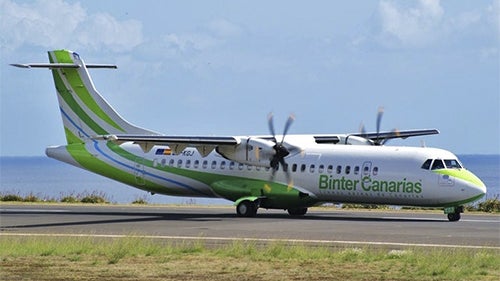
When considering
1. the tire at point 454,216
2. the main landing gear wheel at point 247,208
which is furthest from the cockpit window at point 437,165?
the main landing gear wheel at point 247,208

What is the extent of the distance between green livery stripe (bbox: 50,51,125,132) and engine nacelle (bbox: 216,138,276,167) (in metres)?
6.53

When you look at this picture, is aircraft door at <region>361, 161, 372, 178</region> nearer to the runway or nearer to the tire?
the runway

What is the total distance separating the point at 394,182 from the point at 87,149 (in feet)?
41.7

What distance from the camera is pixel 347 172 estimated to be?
3475cm

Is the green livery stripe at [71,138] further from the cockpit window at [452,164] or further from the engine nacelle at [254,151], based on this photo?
the cockpit window at [452,164]

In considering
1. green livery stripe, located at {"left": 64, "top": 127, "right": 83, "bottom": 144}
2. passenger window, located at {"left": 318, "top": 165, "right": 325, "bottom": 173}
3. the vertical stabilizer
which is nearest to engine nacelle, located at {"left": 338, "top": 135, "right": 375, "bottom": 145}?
passenger window, located at {"left": 318, "top": 165, "right": 325, "bottom": 173}

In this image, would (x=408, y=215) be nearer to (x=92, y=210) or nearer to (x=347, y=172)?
(x=347, y=172)

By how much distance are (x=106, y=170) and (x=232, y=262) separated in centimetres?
2019

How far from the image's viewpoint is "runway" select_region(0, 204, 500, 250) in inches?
1038

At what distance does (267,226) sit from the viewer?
1220 inches

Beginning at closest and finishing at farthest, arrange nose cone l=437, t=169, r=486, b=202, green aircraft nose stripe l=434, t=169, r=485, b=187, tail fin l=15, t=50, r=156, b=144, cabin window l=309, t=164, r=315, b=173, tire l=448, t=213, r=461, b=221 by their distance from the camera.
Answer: nose cone l=437, t=169, r=486, b=202 → green aircraft nose stripe l=434, t=169, r=485, b=187 → tire l=448, t=213, r=461, b=221 → cabin window l=309, t=164, r=315, b=173 → tail fin l=15, t=50, r=156, b=144

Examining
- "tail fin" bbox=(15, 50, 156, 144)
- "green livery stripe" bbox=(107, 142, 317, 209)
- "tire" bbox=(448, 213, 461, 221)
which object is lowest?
"tire" bbox=(448, 213, 461, 221)

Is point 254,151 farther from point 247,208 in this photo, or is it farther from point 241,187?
point 247,208

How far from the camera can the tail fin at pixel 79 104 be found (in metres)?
41.0
